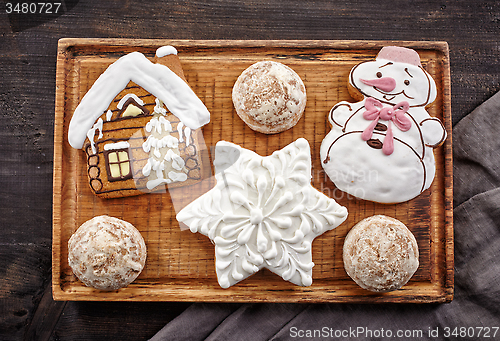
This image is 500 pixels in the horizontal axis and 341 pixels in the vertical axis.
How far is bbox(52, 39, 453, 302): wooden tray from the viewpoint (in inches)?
66.9

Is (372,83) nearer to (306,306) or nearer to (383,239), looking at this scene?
(383,239)

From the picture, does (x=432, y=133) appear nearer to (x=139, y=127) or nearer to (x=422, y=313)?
(x=422, y=313)

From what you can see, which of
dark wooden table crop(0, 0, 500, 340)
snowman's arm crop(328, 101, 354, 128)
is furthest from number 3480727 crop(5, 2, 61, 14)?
snowman's arm crop(328, 101, 354, 128)

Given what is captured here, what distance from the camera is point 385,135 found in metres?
1.63

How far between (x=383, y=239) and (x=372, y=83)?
78 centimetres

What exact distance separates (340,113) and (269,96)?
0.39 m

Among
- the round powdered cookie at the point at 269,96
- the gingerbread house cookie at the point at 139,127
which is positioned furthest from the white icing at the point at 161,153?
the round powdered cookie at the point at 269,96

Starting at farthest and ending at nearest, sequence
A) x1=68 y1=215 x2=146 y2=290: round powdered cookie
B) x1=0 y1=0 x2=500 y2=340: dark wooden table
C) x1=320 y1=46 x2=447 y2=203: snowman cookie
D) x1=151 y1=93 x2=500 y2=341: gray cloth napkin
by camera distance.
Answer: x1=0 y1=0 x2=500 y2=340: dark wooden table
x1=151 y1=93 x2=500 y2=341: gray cloth napkin
x1=320 y1=46 x2=447 y2=203: snowman cookie
x1=68 y1=215 x2=146 y2=290: round powdered cookie

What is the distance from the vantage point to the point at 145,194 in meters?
1.72

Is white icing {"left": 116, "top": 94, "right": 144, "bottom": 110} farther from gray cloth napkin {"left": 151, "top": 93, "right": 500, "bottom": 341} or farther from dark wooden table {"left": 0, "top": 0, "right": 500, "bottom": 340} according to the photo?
gray cloth napkin {"left": 151, "top": 93, "right": 500, "bottom": 341}

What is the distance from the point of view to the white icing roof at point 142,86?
5.47 ft

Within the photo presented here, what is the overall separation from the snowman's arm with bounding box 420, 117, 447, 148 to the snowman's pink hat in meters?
0.32

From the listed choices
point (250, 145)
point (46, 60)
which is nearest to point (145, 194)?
point (250, 145)

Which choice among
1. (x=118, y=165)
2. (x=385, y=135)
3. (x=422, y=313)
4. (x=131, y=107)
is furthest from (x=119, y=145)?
(x=422, y=313)
